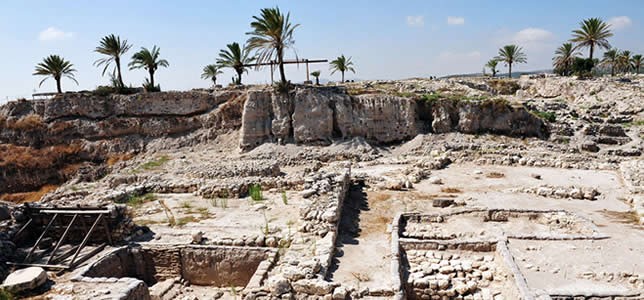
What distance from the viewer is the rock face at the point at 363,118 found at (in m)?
22.9

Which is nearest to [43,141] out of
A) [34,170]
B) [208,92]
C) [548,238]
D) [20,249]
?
[34,170]

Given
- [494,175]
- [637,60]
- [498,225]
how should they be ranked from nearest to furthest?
[498,225] → [494,175] → [637,60]

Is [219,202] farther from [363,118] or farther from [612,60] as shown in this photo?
[612,60]

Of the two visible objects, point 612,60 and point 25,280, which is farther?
point 612,60

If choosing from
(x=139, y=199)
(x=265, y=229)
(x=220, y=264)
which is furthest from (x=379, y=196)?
(x=139, y=199)

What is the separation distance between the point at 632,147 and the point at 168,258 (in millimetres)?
23032

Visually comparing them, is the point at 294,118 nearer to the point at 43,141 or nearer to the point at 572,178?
the point at 572,178

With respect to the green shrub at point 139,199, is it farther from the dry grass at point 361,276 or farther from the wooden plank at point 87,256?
the dry grass at point 361,276

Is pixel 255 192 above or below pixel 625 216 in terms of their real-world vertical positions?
above

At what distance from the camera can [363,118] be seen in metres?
24.1

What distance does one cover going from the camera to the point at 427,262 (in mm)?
9305

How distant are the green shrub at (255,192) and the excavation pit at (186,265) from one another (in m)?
4.04

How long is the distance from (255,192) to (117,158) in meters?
19.0

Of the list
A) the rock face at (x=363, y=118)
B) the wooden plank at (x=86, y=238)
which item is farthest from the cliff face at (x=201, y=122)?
the wooden plank at (x=86, y=238)
